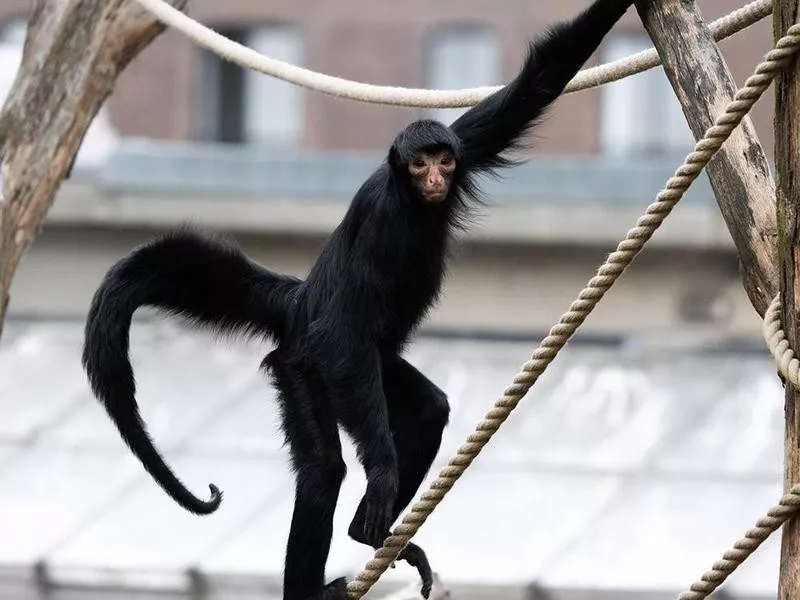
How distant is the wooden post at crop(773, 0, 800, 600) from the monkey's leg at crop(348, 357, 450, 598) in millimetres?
1660

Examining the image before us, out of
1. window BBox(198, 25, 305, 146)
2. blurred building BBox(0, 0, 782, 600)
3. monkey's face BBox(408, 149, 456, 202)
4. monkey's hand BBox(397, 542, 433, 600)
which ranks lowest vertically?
window BBox(198, 25, 305, 146)

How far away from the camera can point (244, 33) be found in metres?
33.2

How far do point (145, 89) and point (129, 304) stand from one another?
27.9 metres

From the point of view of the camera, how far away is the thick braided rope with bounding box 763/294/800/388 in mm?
4430

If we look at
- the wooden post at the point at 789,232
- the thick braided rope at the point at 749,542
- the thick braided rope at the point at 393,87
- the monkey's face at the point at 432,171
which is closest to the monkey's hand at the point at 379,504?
the monkey's face at the point at 432,171

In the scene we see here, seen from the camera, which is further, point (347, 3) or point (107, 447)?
point (347, 3)

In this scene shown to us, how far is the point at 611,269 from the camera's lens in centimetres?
459

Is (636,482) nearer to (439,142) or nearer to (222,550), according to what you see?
(222,550)

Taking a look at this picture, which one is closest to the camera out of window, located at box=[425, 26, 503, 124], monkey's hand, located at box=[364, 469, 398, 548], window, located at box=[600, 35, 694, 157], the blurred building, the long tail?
monkey's hand, located at box=[364, 469, 398, 548]

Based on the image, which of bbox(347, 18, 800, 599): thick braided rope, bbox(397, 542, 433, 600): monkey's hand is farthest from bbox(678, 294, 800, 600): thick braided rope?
bbox(397, 542, 433, 600): monkey's hand

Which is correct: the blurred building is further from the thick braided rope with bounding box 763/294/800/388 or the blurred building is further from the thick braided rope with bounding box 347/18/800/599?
the thick braided rope with bounding box 763/294/800/388

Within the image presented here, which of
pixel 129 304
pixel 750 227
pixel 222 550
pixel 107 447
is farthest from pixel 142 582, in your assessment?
pixel 750 227

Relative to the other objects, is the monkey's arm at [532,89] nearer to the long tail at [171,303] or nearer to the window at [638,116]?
the long tail at [171,303]

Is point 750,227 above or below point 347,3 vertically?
above
